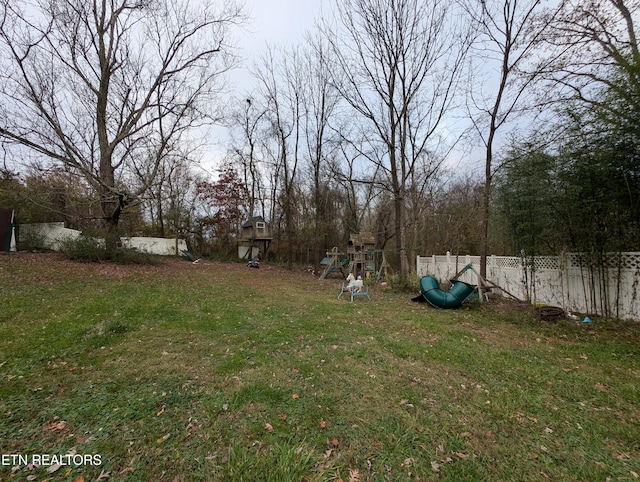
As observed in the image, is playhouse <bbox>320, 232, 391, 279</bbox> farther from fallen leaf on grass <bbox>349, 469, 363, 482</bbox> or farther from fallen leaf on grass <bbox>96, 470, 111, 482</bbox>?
fallen leaf on grass <bbox>96, 470, 111, 482</bbox>

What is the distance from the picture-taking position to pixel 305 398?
2.76 meters

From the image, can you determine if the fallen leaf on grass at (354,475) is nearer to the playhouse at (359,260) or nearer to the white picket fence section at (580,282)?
the white picket fence section at (580,282)

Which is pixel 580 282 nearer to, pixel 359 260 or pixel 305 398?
pixel 305 398

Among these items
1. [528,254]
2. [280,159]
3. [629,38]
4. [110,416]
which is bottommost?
[110,416]

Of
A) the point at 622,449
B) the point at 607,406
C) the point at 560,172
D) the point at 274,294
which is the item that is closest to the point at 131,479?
the point at 622,449

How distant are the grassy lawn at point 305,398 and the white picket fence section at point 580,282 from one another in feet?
1.78

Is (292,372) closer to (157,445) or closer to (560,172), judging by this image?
(157,445)

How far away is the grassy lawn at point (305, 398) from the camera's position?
76.3 inches

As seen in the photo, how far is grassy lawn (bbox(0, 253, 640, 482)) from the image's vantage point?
1938 mm

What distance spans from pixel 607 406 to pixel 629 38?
281 inches

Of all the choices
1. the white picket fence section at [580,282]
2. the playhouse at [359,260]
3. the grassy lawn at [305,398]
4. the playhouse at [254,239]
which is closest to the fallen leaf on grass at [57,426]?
the grassy lawn at [305,398]

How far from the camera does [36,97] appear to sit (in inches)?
361

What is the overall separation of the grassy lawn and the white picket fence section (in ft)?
1.78

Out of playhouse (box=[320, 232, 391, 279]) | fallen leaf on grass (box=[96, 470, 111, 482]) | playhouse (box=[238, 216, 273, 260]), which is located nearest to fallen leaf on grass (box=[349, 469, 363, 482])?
fallen leaf on grass (box=[96, 470, 111, 482])
